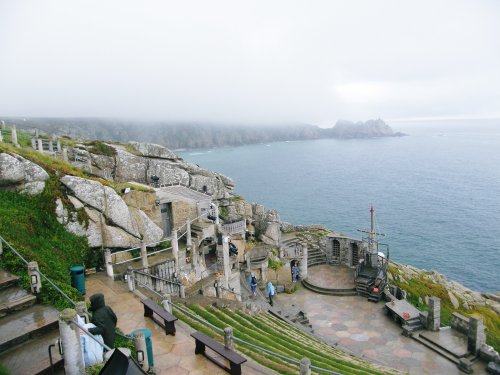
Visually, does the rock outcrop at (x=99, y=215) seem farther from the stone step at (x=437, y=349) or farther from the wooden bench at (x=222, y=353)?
the stone step at (x=437, y=349)

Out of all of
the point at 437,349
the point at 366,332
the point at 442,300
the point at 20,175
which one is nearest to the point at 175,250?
the point at 20,175

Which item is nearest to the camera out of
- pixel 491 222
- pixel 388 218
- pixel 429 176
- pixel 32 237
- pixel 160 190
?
pixel 32 237

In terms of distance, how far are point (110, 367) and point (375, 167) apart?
135 metres

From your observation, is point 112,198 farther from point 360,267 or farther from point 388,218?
point 388,218

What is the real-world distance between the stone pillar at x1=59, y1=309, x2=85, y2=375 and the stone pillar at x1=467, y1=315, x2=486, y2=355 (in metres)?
19.8

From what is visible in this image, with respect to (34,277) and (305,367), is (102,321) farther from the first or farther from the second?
(305,367)

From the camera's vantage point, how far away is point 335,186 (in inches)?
3893

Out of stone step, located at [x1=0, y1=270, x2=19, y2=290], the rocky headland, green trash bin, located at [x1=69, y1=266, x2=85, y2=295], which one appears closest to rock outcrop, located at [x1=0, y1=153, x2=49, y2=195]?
the rocky headland

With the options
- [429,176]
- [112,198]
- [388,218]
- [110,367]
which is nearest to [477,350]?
[110,367]

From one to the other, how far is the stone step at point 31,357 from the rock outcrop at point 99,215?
1012 cm

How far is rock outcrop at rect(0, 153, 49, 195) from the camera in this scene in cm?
1788

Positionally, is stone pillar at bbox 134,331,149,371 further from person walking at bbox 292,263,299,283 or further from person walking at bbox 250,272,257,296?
person walking at bbox 292,263,299,283

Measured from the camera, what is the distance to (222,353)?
9.80 m

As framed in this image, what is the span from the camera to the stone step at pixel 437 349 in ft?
63.6
